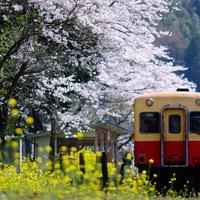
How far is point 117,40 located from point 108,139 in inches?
393

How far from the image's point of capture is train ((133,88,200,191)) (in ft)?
57.5

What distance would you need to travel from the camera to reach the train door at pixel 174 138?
17.6m

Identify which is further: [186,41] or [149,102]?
[186,41]

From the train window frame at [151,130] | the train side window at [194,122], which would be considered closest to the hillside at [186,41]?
the train window frame at [151,130]

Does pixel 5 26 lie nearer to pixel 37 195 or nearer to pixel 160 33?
pixel 160 33

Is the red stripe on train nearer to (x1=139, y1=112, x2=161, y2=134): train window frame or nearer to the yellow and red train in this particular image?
the yellow and red train

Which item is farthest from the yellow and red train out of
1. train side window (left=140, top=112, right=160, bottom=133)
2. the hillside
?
the hillside

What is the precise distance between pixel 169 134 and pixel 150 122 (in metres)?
0.47

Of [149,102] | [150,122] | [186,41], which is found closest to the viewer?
[149,102]

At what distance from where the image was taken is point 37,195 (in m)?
8.25

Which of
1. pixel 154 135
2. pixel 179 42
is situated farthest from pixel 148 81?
pixel 179 42

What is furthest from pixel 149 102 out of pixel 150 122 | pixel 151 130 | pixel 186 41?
pixel 186 41

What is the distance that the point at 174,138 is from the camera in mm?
17578

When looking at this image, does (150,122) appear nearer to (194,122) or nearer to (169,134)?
(169,134)
